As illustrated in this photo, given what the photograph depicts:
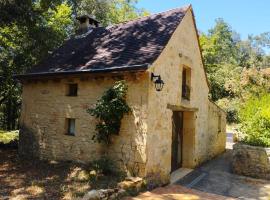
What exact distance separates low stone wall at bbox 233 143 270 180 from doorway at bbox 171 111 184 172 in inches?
94.4

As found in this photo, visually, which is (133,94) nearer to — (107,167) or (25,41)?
(107,167)

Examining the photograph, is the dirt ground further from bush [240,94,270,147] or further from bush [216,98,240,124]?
bush [216,98,240,124]

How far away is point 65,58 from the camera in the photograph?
12.8 m

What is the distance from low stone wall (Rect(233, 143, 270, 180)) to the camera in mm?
11875

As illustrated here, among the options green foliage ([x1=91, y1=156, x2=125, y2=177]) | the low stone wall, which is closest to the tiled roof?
green foliage ([x1=91, y1=156, x2=125, y2=177])

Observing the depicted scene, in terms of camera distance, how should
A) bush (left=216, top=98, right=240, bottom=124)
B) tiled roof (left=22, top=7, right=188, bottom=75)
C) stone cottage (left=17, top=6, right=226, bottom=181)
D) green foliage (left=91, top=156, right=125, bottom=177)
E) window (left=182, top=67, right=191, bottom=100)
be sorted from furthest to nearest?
bush (left=216, top=98, right=240, bottom=124) < window (left=182, top=67, right=191, bottom=100) < tiled roof (left=22, top=7, right=188, bottom=75) < green foliage (left=91, top=156, right=125, bottom=177) < stone cottage (left=17, top=6, right=226, bottom=181)

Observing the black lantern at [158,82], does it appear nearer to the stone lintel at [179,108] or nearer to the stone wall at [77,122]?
the stone wall at [77,122]

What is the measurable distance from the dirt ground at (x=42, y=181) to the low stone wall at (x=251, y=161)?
6227 millimetres

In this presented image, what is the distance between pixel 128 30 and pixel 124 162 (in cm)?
597

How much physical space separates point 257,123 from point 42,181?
373 inches

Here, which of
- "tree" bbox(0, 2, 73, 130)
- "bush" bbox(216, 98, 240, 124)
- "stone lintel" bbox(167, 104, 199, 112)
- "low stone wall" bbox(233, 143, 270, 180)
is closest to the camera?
"stone lintel" bbox(167, 104, 199, 112)

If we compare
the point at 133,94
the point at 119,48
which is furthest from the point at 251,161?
the point at 119,48

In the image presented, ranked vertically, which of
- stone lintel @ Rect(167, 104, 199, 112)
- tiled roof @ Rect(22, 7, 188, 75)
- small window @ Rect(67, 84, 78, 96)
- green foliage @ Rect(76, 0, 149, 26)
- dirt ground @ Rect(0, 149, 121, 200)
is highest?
green foliage @ Rect(76, 0, 149, 26)

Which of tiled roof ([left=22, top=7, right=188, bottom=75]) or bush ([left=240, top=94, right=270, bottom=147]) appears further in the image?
bush ([left=240, top=94, right=270, bottom=147])
